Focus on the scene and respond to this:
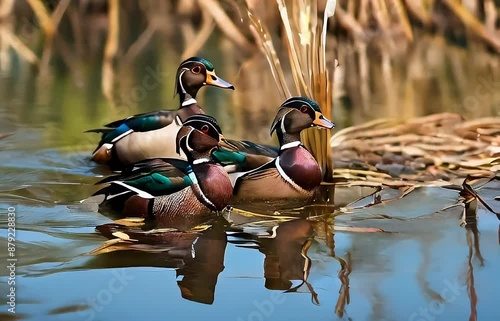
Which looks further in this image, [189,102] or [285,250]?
[189,102]

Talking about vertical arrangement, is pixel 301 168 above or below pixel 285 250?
above

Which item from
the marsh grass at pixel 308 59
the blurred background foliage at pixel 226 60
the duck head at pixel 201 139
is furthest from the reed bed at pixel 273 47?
the duck head at pixel 201 139

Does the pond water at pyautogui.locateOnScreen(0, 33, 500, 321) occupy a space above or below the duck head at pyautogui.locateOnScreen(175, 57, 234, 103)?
below

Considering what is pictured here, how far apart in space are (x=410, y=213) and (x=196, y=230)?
0.97 m

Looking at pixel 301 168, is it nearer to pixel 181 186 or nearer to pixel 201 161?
pixel 201 161

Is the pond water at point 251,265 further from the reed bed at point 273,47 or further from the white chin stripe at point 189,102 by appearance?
the reed bed at point 273,47

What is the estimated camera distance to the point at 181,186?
455 centimetres

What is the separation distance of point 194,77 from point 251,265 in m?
2.10

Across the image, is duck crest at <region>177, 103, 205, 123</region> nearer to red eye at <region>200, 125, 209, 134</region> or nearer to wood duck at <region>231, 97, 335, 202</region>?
wood duck at <region>231, 97, 335, 202</region>

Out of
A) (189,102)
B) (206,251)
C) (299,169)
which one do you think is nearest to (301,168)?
(299,169)

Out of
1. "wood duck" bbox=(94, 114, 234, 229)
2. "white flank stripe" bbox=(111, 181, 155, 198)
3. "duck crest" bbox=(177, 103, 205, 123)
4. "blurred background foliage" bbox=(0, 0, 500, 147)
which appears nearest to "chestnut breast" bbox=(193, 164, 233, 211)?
"wood duck" bbox=(94, 114, 234, 229)

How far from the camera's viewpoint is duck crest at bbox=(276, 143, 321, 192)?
4.90 meters

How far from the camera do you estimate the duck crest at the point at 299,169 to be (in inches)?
193

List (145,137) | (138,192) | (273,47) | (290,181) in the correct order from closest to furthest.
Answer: (138,192) < (290,181) < (145,137) < (273,47)
